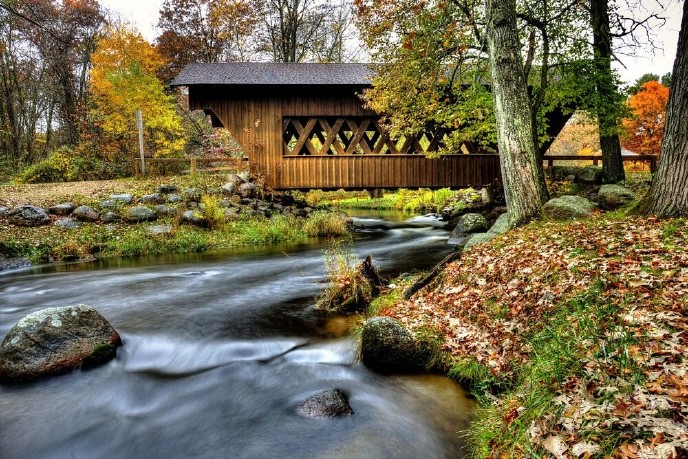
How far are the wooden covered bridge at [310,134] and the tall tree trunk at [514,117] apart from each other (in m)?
8.04

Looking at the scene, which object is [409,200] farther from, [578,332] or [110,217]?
[578,332]

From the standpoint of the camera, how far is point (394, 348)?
4195 millimetres

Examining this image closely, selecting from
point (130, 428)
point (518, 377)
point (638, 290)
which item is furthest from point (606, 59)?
point (130, 428)

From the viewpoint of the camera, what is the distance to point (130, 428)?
352 centimetres

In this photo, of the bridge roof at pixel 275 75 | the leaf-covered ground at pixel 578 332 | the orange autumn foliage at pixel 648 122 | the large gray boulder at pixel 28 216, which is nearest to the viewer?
the leaf-covered ground at pixel 578 332

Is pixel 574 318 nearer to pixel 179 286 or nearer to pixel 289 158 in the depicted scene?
pixel 179 286

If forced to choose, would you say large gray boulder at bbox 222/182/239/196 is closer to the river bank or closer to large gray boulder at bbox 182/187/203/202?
the river bank

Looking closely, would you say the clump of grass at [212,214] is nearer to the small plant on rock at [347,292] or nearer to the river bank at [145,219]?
the river bank at [145,219]

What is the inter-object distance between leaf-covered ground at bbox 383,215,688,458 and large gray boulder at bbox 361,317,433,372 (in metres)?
0.27

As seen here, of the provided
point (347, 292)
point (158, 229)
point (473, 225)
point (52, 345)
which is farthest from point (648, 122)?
point (52, 345)

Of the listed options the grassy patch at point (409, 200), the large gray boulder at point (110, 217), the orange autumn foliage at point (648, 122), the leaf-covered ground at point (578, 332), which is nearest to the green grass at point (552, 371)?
the leaf-covered ground at point (578, 332)

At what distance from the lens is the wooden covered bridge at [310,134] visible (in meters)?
14.6

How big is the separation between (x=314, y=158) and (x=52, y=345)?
11.4 m

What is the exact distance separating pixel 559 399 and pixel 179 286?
6.50 m
